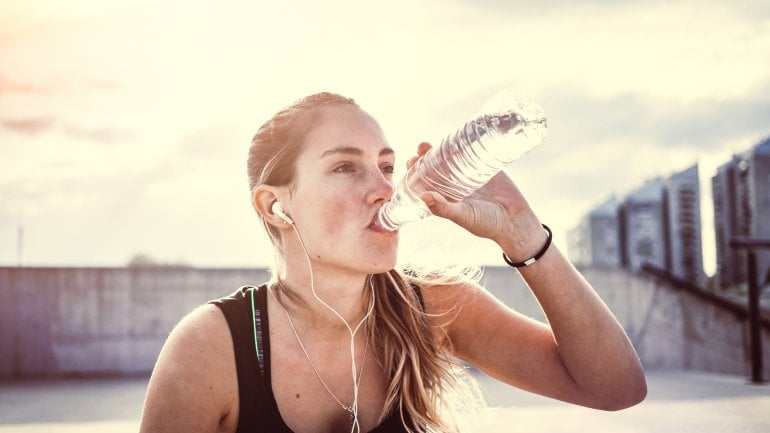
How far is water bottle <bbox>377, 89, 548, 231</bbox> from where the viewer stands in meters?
1.54

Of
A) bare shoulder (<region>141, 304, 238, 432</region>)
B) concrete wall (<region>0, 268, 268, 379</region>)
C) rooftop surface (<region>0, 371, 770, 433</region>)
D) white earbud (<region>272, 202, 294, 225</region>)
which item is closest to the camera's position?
bare shoulder (<region>141, 304, 238, 432</region>)

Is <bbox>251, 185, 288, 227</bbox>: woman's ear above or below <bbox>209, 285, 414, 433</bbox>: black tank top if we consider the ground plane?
above

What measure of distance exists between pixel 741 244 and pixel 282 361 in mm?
5063

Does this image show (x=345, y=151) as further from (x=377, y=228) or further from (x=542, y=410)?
(x=542, y=410)

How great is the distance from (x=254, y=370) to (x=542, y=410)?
363 cm

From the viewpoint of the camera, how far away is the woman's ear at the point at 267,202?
2141 mm

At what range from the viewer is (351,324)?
2193mm

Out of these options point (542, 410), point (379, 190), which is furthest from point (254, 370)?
A: point (542, 410)

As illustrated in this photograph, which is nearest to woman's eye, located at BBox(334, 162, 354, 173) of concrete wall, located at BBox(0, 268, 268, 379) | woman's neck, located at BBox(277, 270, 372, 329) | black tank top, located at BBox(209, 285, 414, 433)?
woman's neck, located at BBox(277, 270, 372, 329)

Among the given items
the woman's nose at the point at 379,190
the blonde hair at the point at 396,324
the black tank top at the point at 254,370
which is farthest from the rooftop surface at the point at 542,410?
the woman's nose at the point at 379,190

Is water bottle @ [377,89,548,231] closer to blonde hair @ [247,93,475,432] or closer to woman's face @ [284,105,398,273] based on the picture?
woman's face @ [284,105,398,273]

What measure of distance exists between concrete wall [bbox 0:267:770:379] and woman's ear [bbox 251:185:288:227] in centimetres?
566

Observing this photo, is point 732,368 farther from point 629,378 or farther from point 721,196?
point 629,378

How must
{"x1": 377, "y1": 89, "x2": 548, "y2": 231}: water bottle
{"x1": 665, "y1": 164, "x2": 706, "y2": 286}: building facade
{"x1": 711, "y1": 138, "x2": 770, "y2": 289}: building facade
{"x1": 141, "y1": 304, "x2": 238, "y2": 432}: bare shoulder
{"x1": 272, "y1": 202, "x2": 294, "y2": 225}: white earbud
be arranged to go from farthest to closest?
{"x1": 665, "y1": 164, "x2": 706, "y2": 286}: building facade → {"x1": 711, "y1": 138, "x2": 770, "y2": 289}: building facade → {"x1": 272, "y1": 202, "x2": 294, "y2": 225}: white earbud → {"x1": 141, "y1": 304, "x2": 238, "y2": 432}: bare shoulder → {"x1": 377, "y1": 89, "x2": 548, "y2": 231}: water bottle
